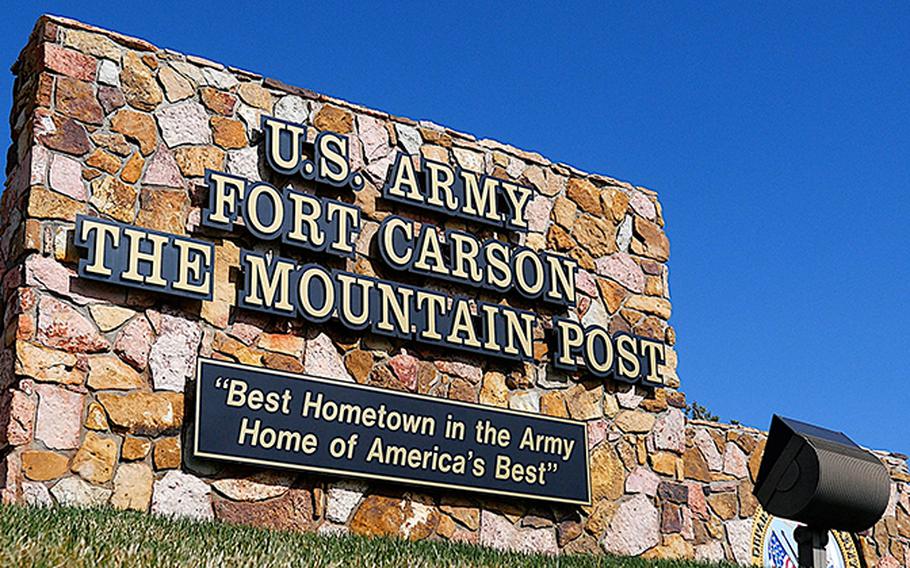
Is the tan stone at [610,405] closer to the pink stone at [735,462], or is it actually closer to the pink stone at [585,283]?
the pink stone at [585,283]

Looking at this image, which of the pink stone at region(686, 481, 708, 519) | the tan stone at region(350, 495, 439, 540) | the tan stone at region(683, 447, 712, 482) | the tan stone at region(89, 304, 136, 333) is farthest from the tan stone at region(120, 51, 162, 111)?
the pink stone at region(686, 481, 708, 519)

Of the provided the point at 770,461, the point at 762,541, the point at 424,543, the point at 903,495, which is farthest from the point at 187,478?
the point at 903,495

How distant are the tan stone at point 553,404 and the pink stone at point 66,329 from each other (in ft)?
12.6

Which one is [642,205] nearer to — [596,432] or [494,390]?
[596,432]

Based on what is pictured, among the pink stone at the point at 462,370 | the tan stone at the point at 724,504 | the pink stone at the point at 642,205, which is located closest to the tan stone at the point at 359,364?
the pink stone at the point at 462,370

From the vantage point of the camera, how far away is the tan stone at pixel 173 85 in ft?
30.9

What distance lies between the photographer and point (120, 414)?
8.50 metres

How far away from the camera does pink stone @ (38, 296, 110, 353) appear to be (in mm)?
8383

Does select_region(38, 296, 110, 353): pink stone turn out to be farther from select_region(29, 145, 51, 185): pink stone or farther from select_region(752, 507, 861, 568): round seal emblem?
select_region(752, 507, 861, 568): round seal emblem

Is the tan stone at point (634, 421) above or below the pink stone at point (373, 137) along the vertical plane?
below

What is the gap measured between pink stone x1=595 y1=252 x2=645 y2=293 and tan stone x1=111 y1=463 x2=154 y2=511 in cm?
480

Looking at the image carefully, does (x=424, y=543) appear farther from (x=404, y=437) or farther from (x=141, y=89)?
(x=141, y=89)

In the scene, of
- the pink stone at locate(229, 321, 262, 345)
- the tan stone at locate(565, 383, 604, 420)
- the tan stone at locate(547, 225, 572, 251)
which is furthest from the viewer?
the tan stone at locate(547, 225, 572, 251)

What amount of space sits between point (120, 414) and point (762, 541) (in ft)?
→ 22.2
